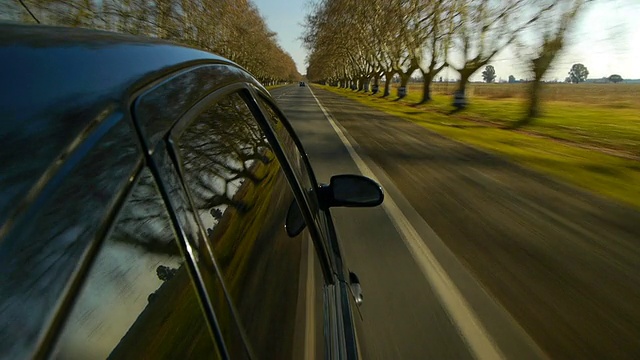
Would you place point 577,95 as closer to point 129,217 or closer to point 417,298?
point 417,298

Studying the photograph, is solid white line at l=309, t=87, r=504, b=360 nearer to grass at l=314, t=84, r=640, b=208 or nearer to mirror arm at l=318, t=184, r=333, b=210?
mirror arm at l=318, t=184, r=333, b=210

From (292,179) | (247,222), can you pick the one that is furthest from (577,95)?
(247,222)

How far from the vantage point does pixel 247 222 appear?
53.9 inches

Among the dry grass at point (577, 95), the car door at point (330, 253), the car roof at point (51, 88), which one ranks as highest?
the car roof at point (51, 88)

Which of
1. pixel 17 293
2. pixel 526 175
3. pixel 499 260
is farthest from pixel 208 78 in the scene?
pixel 526 175

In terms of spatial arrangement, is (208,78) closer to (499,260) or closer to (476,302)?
(476,302)

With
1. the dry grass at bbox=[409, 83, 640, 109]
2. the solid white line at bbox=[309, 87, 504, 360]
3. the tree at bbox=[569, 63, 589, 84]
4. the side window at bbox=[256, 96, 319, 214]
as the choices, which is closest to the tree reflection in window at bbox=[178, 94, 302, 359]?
the side window at bbox=[256, 96, 319, 214]

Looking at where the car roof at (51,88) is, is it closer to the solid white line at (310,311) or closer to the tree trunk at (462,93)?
the solid white line at (310,311)

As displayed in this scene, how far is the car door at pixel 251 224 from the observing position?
100cm

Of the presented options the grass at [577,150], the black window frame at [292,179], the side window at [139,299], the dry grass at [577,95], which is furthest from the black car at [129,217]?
the dry grass at [577,95]

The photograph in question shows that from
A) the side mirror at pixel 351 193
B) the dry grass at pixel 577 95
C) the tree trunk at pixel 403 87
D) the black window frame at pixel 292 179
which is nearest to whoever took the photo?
the black window frame at pixel 292 179

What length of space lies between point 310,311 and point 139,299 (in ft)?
2.47

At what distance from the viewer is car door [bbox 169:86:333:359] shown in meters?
1.00

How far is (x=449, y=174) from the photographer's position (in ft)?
26.2
